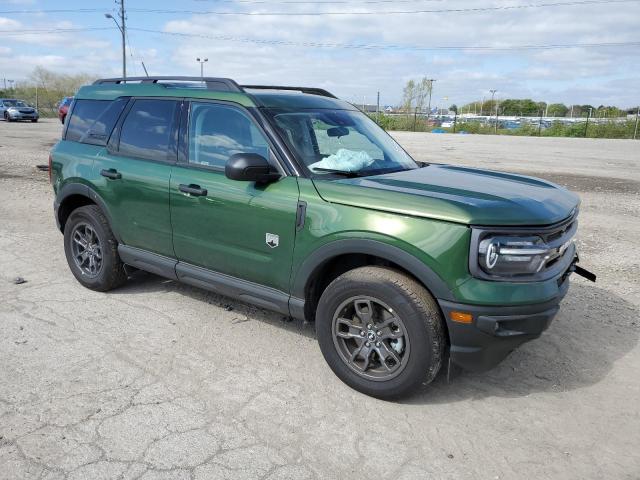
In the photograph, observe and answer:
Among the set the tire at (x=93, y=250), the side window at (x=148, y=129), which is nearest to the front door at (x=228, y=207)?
the side window at (x=148, y=129)

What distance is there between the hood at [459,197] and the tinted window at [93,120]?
7.79 feet

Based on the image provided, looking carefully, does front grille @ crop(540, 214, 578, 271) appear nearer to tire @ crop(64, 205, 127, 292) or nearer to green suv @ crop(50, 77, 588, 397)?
green suv @ crop(50, 77, 588, 397)

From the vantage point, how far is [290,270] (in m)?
3.71

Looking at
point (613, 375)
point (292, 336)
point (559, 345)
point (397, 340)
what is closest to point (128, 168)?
point (292, 336)

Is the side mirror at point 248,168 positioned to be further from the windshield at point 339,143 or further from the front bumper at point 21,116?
the front bumper at point 21,116

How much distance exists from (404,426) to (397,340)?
0.50 m

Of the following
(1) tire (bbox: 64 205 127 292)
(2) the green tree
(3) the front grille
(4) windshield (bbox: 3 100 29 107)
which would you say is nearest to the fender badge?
(3) the front grille

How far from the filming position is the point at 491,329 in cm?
300

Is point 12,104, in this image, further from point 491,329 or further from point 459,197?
point 491,329

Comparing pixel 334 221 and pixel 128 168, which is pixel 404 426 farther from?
pixel 128 168

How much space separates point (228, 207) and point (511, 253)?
6.46 ft

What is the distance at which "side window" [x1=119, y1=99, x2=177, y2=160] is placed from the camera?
4.45m

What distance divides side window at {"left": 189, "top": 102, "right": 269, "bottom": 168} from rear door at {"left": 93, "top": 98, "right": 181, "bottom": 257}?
0.23 metres

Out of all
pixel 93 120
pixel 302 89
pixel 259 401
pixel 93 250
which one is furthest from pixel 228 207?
pixel 93 120
